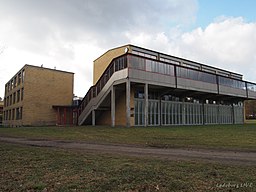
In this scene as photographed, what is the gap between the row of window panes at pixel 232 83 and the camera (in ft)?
136

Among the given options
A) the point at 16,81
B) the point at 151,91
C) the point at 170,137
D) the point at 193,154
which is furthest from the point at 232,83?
the point at 16,81

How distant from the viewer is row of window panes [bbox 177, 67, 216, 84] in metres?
33.6

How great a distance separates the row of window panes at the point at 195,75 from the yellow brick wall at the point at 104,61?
30.3ft

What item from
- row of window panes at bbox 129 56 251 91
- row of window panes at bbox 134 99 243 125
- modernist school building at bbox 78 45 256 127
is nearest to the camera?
row of window panes at bbox 129 56 251 91

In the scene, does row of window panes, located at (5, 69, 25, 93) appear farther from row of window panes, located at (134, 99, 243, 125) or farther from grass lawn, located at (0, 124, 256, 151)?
grass lawn, located at (0, 124, 256, 151)

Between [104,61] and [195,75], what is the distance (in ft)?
50.2

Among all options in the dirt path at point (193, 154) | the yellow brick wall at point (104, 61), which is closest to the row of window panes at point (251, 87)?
the yellow brick wall at point (104, 61)

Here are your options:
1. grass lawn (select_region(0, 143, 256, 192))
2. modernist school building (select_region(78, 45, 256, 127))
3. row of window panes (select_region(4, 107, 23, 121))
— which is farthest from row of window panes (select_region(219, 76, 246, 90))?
grass lawn (select_region(0, 143, 256, 192))

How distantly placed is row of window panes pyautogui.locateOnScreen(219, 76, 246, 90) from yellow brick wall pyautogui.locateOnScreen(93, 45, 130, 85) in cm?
1785

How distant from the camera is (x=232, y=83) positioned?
145ft

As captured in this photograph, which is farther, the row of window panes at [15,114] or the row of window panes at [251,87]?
the row of window panes at [251,87]

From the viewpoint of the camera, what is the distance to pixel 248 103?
8731 cm

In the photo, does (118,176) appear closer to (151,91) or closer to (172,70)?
(172,70)

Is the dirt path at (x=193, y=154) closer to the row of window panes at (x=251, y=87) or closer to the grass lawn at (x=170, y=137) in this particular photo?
the grass lawn at (x=170, y=137)
